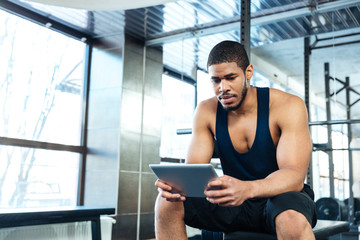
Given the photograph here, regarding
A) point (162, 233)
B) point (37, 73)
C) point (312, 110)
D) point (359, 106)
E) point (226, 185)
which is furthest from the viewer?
point (37, 73)

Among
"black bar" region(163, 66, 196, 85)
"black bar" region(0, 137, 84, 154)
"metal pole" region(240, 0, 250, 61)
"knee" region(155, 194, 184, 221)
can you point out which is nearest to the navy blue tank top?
"knee" region(155, 194, 184, 221)

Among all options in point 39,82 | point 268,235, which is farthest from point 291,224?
point 39,82

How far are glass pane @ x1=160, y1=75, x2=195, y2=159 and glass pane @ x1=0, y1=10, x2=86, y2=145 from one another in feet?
3.09

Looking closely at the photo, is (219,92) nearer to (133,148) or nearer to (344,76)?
(344,76)

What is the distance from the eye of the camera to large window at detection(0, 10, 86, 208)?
11.9ft

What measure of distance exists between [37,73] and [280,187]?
126 inches

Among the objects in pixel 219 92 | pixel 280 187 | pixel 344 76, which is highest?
pixel 344 76

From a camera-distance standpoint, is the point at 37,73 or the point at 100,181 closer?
the point at 37,73

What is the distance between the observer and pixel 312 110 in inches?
141

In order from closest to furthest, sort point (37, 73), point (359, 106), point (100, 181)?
point (359, 106) < point (37, 73) < point (100, 181)

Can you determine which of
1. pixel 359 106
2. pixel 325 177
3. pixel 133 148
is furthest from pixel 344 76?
pixel 133 148

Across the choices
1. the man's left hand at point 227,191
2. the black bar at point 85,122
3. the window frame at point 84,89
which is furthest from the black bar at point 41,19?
the man's left hand at point 227,191

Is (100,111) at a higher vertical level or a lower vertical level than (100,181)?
higher

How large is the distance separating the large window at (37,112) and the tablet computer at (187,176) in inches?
107
